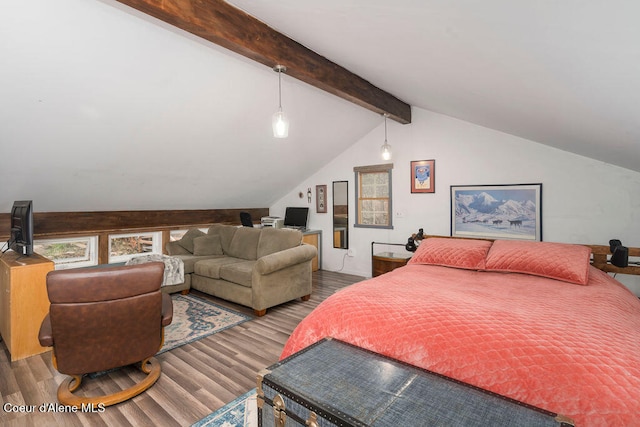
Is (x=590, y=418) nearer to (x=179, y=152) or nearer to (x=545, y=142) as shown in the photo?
(x=545, y=142)

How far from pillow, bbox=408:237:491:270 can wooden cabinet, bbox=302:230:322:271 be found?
271 centimetres

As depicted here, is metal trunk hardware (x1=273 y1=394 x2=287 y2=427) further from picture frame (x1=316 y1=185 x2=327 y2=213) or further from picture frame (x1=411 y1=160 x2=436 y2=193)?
picture frame (x1=316 y1=185 x2=327 y2=213)

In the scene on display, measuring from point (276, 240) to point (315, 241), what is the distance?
169cm

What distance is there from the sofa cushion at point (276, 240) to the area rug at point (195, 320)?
95cm

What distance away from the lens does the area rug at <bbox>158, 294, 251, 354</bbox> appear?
10.1ft

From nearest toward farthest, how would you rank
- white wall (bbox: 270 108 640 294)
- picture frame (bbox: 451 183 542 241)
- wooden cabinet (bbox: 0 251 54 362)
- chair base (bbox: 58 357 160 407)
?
chair base (bbox: 58 357 160 407) → wooden cabinet (bbox: 0 251 54 362) → white wall (bbox: 270 108 640 294) → picture frame (bbox: 451 183 542 241)

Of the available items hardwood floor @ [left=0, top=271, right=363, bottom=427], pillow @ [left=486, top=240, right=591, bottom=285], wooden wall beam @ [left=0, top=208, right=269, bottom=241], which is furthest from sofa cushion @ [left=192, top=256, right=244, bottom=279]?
pillow @ [left=486, top=240, right=591, bottom=285]

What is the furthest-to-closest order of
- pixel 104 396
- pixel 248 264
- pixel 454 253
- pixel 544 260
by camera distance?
pixel 248 264
pixel 454 253
pixel 544 260
pixel 104 396

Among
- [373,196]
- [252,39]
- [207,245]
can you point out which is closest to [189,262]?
[207,245]

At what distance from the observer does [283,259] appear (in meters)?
3.77

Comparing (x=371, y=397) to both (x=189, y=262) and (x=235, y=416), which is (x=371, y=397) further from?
(x=189, y=262)

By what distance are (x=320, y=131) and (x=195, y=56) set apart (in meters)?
2.28

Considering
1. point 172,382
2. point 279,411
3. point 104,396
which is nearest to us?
point 279,411

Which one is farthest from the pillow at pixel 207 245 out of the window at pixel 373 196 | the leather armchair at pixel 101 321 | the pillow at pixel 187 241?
the leather armchair at pixel 101 321
